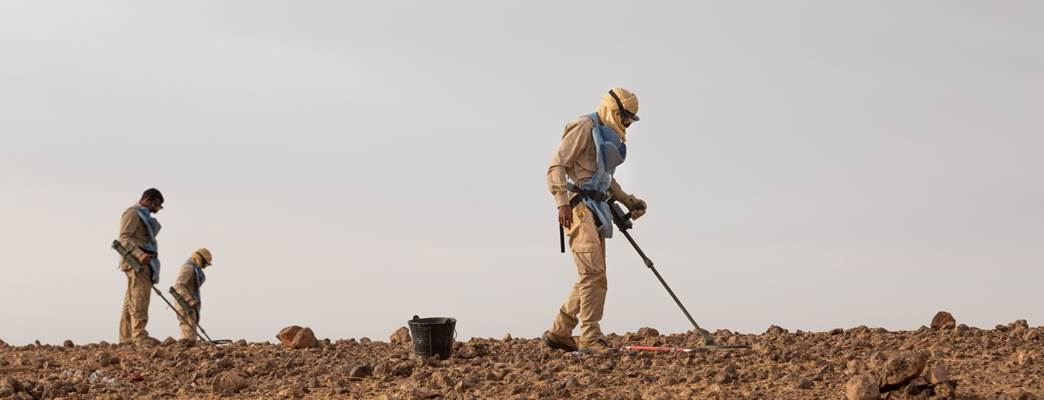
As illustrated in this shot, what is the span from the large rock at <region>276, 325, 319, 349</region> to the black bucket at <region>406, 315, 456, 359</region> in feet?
10.2

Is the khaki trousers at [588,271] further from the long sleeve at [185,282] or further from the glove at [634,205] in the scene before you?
the long sleeve at [185,282]

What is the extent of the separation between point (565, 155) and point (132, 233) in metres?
9.40

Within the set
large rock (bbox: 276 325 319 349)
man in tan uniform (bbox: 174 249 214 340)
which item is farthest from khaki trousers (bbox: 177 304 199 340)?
large rock (bbox: 276 325 319 349)

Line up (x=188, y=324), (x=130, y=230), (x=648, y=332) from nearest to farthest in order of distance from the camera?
1. (x=648, y=332)
2. (x=130, y=230)
3. (x=188, y=324)

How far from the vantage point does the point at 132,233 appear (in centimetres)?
1677

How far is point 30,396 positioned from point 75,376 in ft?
4.73

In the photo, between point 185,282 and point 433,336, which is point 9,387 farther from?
point 185,282

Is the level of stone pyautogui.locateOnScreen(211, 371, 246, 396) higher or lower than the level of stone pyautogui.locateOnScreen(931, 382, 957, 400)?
higher

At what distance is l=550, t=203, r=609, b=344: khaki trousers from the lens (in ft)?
32.1

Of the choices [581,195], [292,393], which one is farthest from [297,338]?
[581,195]

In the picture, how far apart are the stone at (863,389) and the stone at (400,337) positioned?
24.3ft

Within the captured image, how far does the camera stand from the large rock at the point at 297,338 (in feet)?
42.3

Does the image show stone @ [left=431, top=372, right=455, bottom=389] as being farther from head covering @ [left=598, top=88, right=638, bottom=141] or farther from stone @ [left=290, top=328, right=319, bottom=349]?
stone @ [left=290, top=328, right=319, bottom=349]

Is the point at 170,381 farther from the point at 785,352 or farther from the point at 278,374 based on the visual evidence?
the point at 785,352
